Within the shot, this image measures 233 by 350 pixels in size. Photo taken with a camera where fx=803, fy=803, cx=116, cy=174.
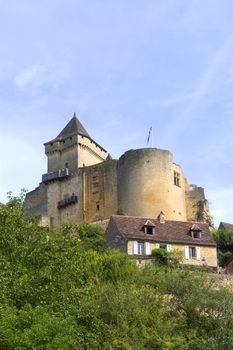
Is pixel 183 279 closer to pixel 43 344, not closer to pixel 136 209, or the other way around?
pixel 43 344

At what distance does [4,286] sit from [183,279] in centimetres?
1168

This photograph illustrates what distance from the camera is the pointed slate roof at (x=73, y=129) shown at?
8609cm

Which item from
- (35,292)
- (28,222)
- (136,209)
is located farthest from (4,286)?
(136,209)

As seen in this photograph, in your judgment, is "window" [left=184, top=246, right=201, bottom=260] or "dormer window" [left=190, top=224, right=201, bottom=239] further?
"dormer window" [left=190, top=224, right=201, bottom=239]

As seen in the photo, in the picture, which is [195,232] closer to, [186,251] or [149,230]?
[186,251]

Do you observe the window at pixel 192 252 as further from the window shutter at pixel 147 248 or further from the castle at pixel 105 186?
the castle at pixel 105 186

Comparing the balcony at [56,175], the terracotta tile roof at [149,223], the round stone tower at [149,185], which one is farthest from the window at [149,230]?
the balcony at [56,175]

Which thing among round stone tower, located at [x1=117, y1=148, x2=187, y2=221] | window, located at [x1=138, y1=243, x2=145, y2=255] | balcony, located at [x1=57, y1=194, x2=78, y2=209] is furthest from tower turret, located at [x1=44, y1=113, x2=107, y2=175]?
window, located at [x1=138, y1=243, x2=145, y2=255]

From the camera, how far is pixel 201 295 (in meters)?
36.6

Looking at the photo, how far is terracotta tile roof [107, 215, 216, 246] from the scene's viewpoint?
51.8 meters

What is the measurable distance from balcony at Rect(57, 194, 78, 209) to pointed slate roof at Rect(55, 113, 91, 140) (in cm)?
810

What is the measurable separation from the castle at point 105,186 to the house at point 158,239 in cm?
1741

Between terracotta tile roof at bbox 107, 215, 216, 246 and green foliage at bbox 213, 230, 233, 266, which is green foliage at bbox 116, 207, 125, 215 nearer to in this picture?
green foliage at bbox 213, 230, 233, 266

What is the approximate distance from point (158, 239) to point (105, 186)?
83.6 ft
